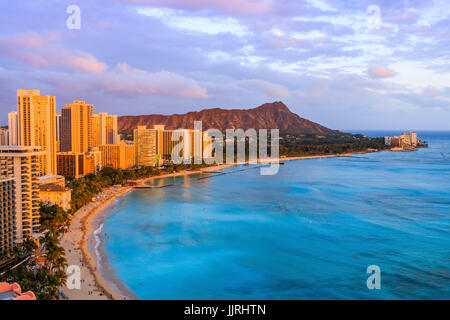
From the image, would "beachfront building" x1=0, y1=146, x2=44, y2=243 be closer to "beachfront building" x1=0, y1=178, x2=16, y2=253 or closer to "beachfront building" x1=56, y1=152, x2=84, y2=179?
"beachfront building" x1=0, y1=178, x2=16, y2=253

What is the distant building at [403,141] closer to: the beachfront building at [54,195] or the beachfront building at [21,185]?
the beachfront building at [54,195]

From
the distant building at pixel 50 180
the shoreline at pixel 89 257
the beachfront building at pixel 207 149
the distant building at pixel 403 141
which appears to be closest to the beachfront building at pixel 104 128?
the beachfront building at pixel 207 149

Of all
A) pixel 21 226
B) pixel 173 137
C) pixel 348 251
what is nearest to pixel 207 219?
pixel 348 251

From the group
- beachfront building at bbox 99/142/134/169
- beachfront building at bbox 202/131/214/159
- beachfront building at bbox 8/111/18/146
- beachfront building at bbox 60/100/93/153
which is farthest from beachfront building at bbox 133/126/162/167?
beachfront building at bbox 202/131/214/159

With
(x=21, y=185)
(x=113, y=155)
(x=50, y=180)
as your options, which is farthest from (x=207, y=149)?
(x=21, y=185)

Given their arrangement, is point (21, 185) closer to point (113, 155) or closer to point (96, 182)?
point (96, 182)

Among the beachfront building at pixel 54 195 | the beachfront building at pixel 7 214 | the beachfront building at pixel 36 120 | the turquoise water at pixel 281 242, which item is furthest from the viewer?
the beachfront building at pixel 36 120
